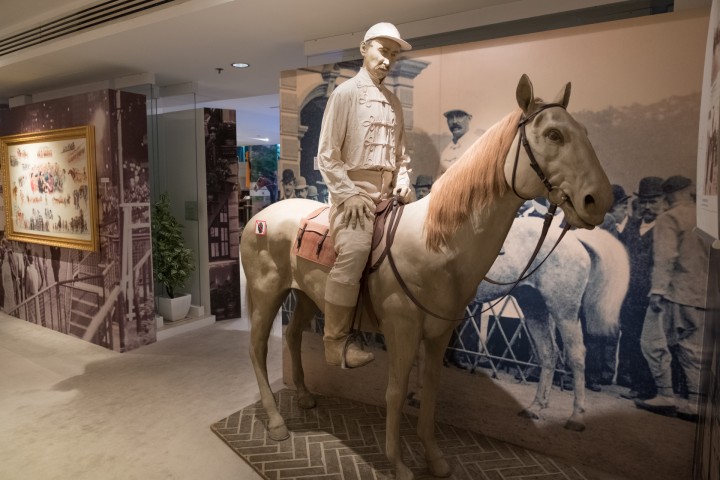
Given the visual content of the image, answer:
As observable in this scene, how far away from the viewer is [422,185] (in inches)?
138

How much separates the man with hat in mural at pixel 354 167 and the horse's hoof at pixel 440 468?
0.82 meters

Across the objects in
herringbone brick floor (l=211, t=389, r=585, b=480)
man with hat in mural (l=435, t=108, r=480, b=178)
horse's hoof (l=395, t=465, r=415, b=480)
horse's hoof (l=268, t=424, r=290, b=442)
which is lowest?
herringbone brick floor (l=211, t=389, r=585, b=480)

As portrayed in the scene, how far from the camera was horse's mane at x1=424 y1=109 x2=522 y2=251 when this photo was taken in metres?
2.24

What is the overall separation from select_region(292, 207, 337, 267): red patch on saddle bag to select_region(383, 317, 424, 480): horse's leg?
522 millimetres

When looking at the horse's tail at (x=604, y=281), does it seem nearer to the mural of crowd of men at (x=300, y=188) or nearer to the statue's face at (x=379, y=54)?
the statue's face at (x=379, y=54)

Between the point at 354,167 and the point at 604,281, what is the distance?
5.40 ft

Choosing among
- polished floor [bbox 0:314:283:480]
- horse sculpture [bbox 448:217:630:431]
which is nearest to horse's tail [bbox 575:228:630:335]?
horse sculpture [bbox 448:217:630:431]

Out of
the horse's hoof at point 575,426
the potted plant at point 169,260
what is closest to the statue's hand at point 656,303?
the horse's hoof at point 575,426

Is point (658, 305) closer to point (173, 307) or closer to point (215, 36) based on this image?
point (215, 36)

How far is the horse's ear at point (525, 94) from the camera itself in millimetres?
2098

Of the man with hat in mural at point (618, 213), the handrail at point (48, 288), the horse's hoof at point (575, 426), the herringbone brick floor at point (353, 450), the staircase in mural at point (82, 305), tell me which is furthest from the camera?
the handrail at point (48, 288)

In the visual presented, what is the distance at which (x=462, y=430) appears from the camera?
135 inches

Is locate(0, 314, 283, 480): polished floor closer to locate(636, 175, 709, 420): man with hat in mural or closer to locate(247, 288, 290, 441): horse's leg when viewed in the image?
locate(247, 288, 290, 441): horse's leg

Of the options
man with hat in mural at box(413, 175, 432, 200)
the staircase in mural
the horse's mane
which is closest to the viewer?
the horse's mane
